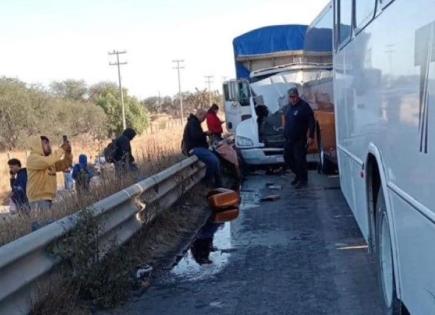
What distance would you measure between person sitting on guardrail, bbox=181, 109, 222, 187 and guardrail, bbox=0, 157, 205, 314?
180 cm

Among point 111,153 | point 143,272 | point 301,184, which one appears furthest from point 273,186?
point 143,272

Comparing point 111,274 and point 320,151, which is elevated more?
point 111,274

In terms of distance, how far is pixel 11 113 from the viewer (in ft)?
222

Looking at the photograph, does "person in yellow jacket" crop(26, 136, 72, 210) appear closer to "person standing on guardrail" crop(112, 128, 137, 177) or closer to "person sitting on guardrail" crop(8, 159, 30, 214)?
"person sitting on guardrail" crop(8, 159, 30, 214)

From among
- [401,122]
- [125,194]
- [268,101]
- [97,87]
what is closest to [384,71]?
[401,122]

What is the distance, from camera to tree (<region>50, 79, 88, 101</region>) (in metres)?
107

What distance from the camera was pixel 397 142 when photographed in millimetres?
4148

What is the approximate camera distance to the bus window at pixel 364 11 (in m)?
5.49

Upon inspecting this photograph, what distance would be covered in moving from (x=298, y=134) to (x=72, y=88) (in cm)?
9779

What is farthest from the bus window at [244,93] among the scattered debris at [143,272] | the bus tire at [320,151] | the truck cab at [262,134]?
the scattered debris at [143,272]

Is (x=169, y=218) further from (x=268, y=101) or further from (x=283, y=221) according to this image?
(x=268, y=101)

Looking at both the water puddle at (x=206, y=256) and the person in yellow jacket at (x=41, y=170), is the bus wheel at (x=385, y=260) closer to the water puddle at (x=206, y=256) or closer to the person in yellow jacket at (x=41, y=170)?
the water puddle at (x=206, y=256)

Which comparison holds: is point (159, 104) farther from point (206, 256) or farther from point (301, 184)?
point (206, 256)

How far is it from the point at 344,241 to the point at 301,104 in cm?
606
